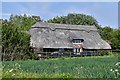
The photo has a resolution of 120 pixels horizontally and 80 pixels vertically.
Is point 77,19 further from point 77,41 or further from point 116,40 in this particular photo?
point 77,41

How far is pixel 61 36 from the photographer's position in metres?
41.6

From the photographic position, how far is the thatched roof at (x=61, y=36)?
38597mm

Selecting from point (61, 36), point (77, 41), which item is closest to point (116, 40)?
point (77, 41)

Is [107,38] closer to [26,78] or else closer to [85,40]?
[85,40]

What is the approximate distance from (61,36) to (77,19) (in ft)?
69.9

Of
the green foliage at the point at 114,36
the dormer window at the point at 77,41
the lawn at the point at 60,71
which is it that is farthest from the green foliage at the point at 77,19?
the lawn at the point at 60,71

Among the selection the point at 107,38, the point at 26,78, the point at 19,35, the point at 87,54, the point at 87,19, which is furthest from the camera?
the point at 87,19

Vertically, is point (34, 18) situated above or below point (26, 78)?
above

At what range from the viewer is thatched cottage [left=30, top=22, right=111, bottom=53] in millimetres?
38281

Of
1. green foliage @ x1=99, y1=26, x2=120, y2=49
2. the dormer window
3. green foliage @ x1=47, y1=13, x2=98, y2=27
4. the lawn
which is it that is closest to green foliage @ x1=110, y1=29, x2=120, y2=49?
green foliage @ x1=99, y1=26, x2=120, y2=49

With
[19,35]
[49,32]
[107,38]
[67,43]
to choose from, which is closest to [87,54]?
[67,43]

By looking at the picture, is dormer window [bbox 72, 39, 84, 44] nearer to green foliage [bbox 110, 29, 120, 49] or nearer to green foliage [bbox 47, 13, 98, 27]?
green foliage [bbox 110, 29, 120, 49]

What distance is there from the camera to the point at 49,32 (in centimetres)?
4122

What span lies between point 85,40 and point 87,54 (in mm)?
7889
